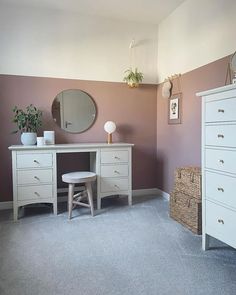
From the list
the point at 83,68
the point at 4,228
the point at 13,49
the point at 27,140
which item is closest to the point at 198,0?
the point at 83,68

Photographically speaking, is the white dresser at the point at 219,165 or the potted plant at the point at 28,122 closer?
the white dresser at the point at 219,165

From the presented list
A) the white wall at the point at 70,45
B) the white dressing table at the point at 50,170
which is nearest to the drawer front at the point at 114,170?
the white dressing table at the point at 50,170

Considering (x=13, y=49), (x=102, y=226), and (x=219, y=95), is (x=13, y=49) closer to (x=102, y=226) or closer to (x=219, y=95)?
(x=102, y=226)

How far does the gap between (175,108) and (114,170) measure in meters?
1.17

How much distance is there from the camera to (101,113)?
3779mm

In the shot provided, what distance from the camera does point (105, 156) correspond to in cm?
325

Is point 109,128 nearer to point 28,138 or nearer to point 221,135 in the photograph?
point 28,138

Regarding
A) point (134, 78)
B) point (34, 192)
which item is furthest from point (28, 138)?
point (134, 78)

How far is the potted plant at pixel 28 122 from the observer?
3.17 metres

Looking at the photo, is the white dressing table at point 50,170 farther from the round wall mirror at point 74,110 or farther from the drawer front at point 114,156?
the round wall mirror at point 74,110

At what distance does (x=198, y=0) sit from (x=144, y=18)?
36.6 inches

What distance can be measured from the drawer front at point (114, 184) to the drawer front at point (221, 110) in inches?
63.1

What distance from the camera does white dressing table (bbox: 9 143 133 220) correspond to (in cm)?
292

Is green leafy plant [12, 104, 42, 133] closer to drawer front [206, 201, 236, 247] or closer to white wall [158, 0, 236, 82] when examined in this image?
white wall [158, 0, 236, 82]
